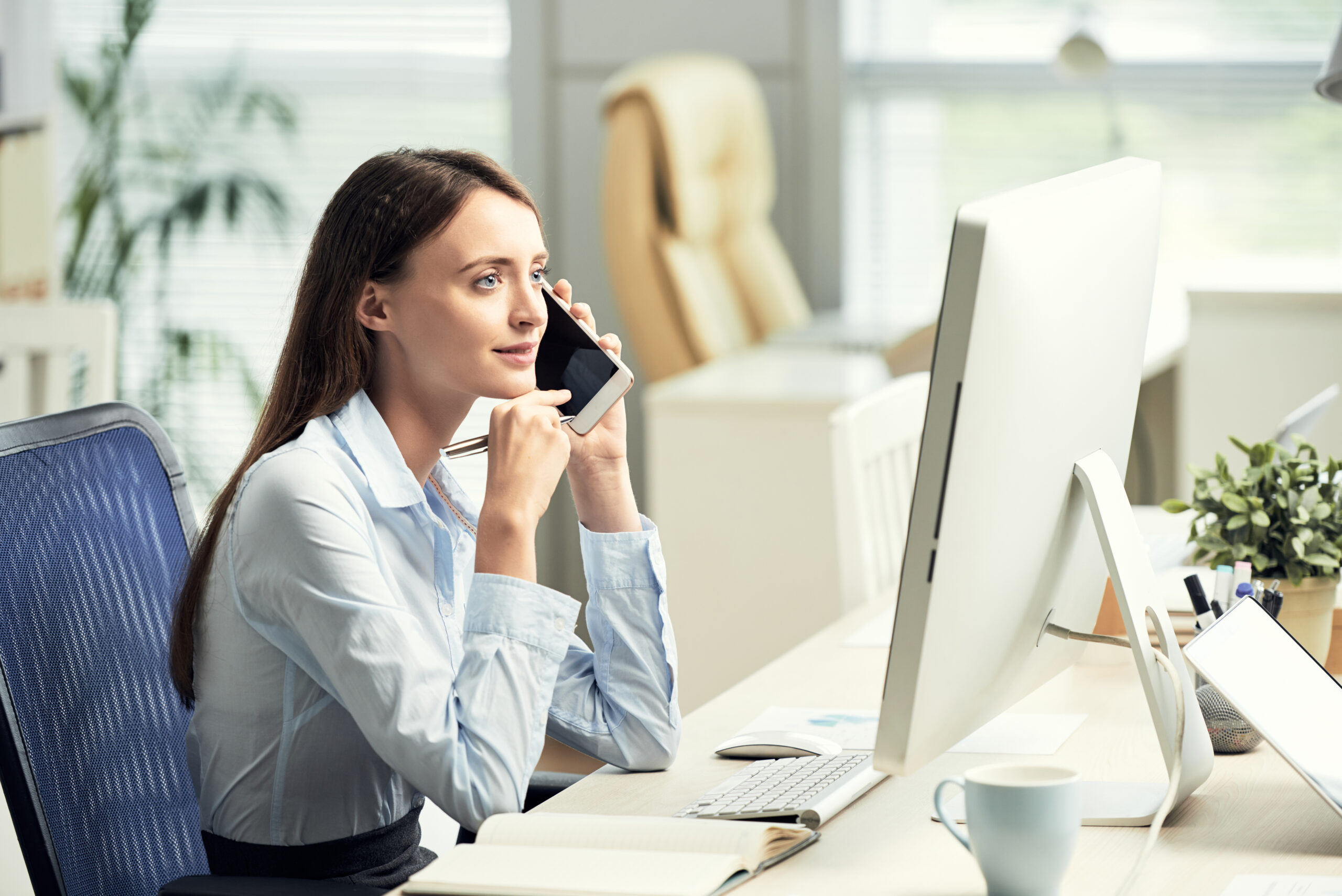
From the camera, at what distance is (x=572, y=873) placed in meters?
0.89

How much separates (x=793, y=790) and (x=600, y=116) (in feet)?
9.40

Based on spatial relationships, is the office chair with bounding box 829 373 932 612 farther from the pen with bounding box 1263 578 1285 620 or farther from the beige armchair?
the beige armchair

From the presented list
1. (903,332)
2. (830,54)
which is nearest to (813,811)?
(903,332)

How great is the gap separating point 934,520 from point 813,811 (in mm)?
299

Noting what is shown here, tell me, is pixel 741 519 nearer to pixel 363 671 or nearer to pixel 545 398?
pixel 545 398

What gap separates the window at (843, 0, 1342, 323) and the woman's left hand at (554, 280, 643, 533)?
2.59m

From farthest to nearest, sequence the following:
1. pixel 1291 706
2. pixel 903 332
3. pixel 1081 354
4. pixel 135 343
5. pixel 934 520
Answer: pixel 135 343 < pixel 903 332 < pixel 1291 706 < pixel 1081 354 < pixel 934 520

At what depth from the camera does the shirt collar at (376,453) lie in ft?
3.80

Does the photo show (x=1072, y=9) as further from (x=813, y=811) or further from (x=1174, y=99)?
(x=813, y=811)

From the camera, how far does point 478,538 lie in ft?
3.63

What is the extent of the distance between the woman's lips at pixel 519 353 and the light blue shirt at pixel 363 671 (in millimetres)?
110

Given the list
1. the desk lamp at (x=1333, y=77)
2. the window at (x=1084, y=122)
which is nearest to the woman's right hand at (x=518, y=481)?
the desk lamp at (x=1333, y=77)

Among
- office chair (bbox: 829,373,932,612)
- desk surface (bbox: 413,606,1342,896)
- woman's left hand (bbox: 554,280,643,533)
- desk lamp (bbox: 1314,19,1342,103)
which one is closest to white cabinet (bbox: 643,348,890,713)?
office chair (bbox: 829,373,932,612)

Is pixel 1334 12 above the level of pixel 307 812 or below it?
above
